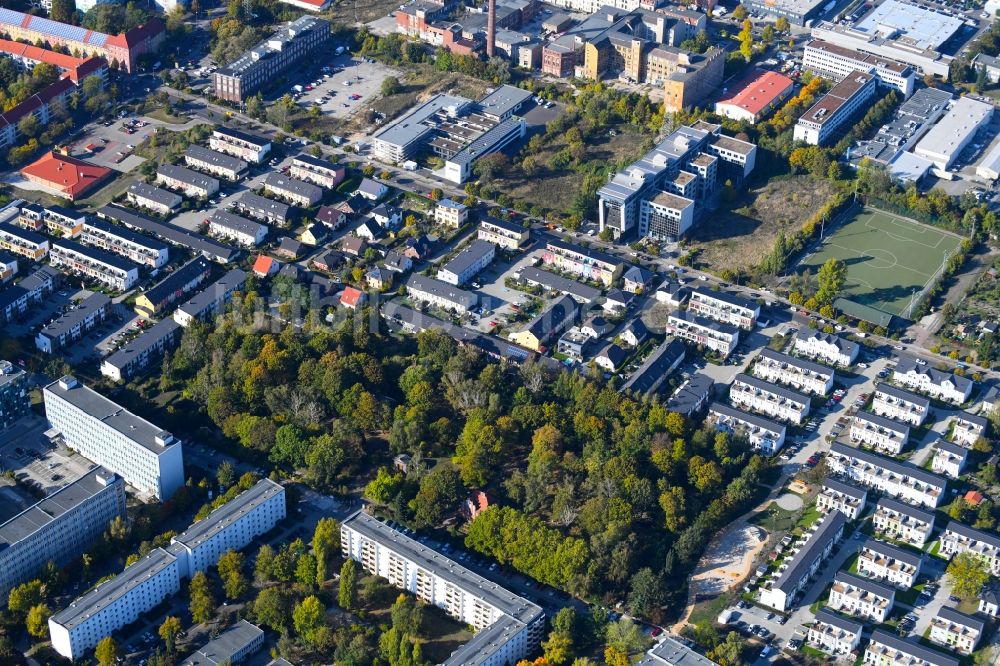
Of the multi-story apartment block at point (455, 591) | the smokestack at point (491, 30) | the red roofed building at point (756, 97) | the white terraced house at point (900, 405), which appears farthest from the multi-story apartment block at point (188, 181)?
the white terraced house at point (900, 405)

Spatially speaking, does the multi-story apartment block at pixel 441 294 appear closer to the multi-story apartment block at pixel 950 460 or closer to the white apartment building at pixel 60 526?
the white apartment building at pixel 60 526

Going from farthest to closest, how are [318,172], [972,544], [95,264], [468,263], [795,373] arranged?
1. [318,172]
2. [468,263]
3. [95,264]
4. [795,373]
5. [972,544]

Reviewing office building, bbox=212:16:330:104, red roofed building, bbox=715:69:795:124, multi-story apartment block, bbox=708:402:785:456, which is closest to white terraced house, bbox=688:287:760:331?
multi-story apartment block, bbox=708:402:785:456

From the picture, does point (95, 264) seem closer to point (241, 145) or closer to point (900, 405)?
point (241, 145)

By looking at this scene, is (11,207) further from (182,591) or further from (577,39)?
(577,39)

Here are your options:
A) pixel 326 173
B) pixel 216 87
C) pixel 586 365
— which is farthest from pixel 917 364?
pixel 216 87

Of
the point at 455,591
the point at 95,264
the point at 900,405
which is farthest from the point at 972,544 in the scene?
the point at 95,264

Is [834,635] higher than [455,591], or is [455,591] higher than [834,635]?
[455,591]
